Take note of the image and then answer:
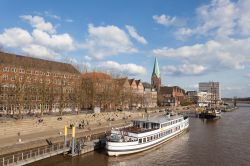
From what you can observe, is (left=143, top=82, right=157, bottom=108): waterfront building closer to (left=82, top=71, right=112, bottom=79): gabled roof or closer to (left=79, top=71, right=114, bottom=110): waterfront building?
(left=82, top=71, right=112, bottom=79): gabled roof

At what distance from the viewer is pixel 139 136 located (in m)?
47.7

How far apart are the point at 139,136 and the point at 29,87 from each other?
3291cm

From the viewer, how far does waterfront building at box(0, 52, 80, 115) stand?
219ft

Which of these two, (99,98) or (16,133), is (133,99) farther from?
(16,133)

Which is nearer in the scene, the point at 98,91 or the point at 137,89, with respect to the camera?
the point at 98,91

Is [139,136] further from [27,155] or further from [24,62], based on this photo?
[24,62]

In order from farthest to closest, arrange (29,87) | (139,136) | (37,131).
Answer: (29,87), (37,131), (139,136)

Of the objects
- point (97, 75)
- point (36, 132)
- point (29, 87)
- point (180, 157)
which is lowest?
point (180, 157)

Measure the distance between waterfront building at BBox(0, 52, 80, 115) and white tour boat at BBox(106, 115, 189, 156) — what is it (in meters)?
25.1

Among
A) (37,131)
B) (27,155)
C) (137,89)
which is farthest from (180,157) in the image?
(137,89)

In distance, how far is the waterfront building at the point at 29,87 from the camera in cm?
6675

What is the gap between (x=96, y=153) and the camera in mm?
45406

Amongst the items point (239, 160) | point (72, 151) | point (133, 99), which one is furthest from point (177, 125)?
point (133, 99)

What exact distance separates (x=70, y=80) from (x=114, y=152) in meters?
48.1
